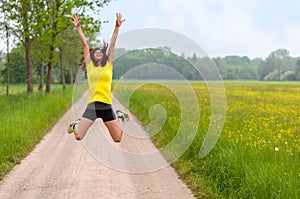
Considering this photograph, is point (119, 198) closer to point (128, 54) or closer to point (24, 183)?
point (24, 183)

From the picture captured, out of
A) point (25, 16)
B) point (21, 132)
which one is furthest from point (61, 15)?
point (21, 132)

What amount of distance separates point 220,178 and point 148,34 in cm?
343

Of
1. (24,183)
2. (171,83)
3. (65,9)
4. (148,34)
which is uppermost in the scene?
(65,9)

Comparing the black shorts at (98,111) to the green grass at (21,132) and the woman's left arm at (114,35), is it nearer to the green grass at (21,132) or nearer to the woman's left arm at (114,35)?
the woman's left arm at (114,35)

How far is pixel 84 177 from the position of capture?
8945 mm

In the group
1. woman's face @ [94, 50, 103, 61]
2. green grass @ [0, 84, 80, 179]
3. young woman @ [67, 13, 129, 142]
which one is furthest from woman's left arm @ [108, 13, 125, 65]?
green grass @ [0, 84, 80, 179]

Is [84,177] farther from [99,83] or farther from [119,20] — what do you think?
[119,20]

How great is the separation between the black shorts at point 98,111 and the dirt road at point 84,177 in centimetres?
115

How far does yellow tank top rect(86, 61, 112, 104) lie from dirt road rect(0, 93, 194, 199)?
4.96ft

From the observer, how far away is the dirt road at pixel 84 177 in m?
7.80

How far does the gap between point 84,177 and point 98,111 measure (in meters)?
1.36

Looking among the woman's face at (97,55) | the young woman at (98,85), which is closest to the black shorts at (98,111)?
the young woman at (98,85)

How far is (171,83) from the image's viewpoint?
13.4 meters

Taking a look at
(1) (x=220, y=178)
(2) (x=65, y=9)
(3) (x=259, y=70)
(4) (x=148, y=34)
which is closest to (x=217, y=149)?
(1) (x=220, y=178)
